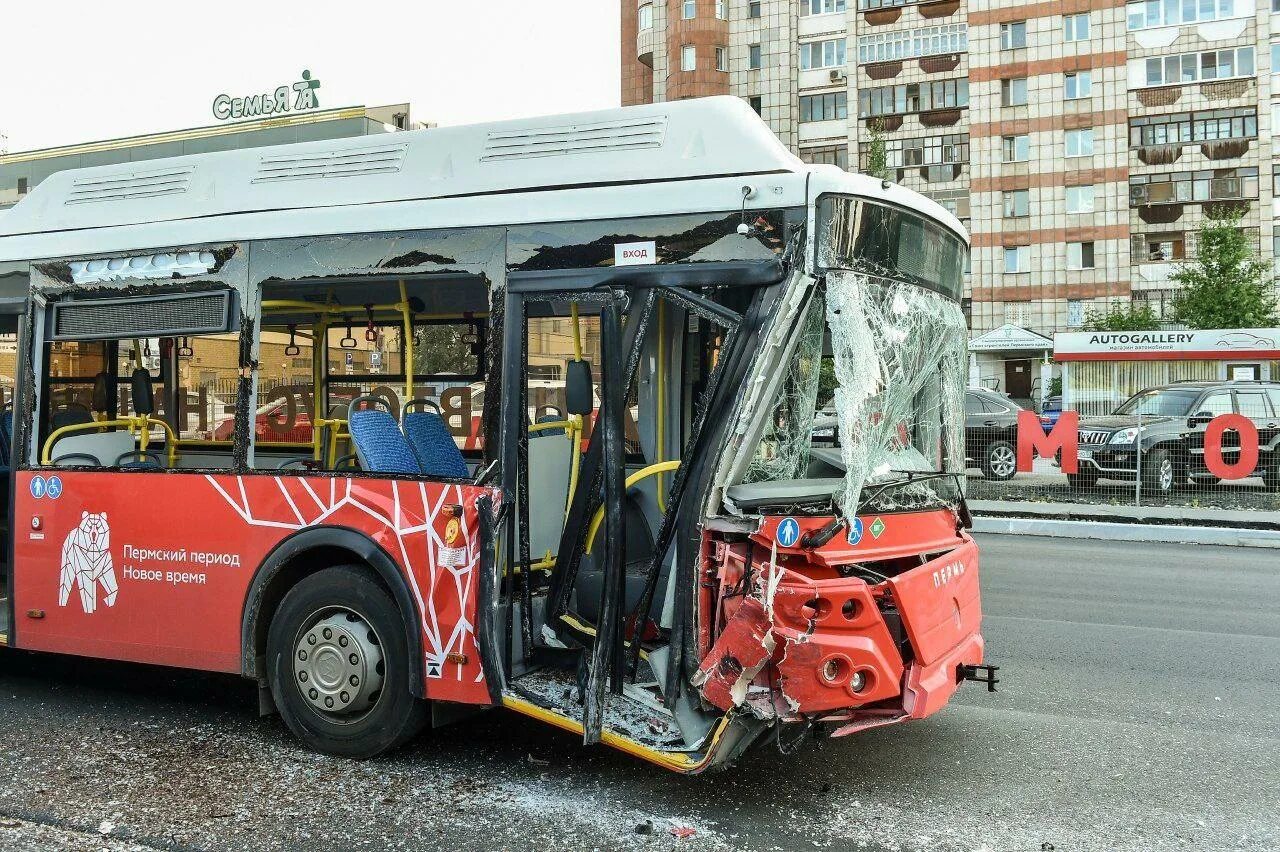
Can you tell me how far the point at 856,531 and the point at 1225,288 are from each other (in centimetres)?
4018

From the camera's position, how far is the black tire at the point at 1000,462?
2031cm

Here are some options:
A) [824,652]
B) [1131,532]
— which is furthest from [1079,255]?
[824,652]

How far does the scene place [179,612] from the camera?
607 cm

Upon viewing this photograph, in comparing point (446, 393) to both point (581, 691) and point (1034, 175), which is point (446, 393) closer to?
point (581, 691)

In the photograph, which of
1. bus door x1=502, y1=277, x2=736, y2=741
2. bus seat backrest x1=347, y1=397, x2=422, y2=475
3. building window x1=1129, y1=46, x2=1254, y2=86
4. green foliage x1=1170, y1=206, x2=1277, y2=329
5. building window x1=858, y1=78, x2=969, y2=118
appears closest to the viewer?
bus door x1=502, y1=277, x2=736, y2=741

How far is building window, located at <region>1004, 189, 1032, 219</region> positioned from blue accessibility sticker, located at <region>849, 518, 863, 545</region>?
51.6 m

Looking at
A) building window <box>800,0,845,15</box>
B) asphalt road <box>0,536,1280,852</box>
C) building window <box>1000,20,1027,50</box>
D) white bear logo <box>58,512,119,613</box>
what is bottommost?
asphalt road <box>0,536,1280,852</box>

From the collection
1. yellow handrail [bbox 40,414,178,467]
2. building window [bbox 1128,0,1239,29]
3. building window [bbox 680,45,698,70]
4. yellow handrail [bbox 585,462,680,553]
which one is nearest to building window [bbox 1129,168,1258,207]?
building window [bbox 1128,0,1239,29]

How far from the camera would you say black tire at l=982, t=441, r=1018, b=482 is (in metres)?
20.3

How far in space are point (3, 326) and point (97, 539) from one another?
1.67m

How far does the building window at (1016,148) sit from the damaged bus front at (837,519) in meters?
51.1

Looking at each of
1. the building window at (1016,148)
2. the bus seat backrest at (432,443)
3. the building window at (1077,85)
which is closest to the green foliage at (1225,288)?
the building window at (1016,148)

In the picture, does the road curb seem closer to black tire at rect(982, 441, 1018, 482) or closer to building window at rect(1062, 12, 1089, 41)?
black tire at rect(982, 441, 1018, 482)

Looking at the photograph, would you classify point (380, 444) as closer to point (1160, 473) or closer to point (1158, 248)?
point (1160, 473)
